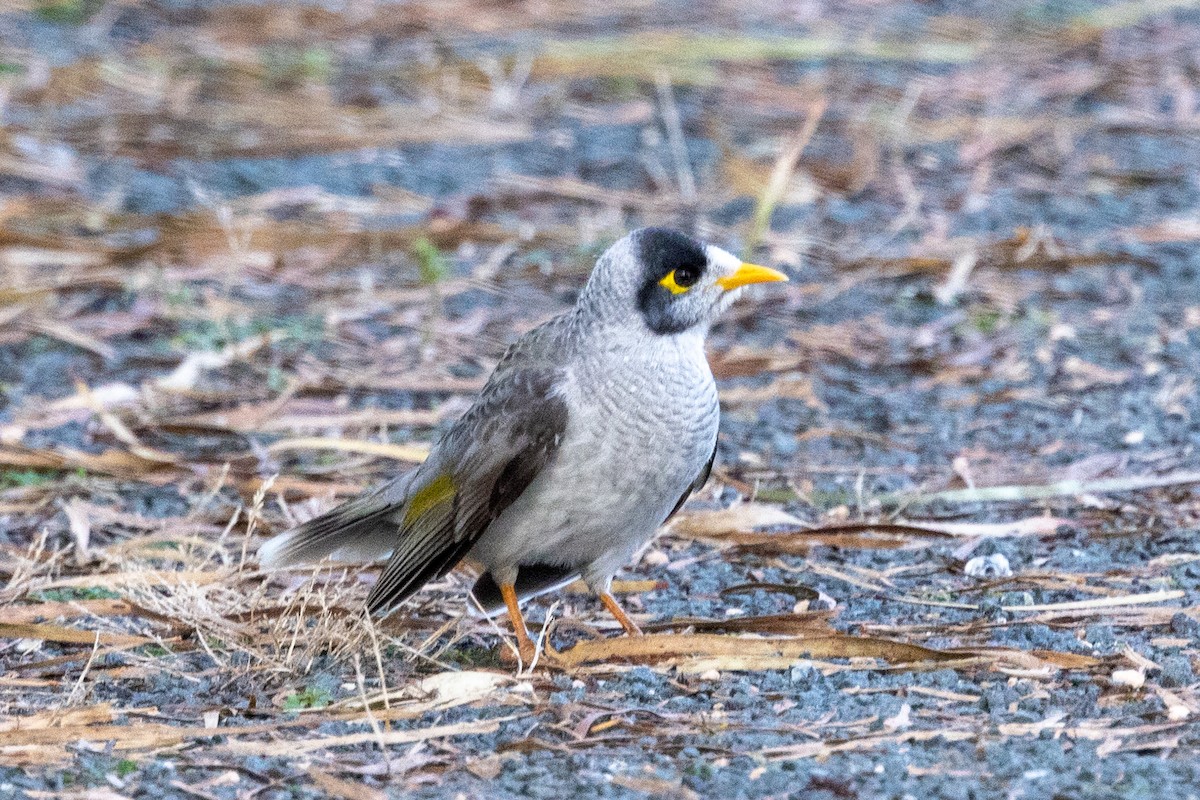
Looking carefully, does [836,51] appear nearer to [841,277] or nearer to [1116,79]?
[1116,79]

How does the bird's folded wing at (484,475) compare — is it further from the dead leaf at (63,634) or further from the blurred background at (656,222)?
the dead leaf at (63,634)

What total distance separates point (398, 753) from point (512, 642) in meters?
0.95

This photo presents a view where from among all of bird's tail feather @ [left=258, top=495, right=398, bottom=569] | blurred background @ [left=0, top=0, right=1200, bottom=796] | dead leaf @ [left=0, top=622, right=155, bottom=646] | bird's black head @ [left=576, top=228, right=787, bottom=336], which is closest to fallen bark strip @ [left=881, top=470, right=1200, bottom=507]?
blurred background @ [left=0, top=0, right=1200, bottom=796]

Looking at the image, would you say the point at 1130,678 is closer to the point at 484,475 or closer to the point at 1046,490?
the point at 1046,490

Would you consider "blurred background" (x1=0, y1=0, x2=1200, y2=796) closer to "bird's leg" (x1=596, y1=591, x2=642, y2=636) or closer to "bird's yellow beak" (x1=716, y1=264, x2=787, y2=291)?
"bird's leg" (x1=596, y1=591, x2=642, y2=636)

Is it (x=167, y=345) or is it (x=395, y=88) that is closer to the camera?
(x=167, y=345)

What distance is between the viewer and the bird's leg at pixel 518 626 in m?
4.51

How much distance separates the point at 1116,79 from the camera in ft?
35.3

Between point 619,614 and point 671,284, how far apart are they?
3.02 ft

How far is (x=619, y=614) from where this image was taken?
15.4 ft

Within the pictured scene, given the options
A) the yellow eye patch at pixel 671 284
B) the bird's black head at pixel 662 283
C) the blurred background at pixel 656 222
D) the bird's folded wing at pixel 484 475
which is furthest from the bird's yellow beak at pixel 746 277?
the blurred background at pixel 656 222

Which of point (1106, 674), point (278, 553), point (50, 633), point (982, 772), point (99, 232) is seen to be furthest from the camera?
point (99, 232)

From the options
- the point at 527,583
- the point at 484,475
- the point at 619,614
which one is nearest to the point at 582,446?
the point at 484,475

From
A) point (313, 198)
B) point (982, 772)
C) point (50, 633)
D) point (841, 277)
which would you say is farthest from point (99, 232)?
point (982, 772)
